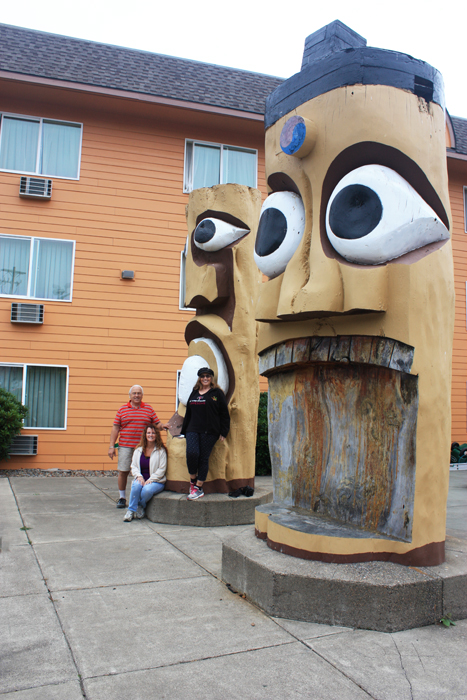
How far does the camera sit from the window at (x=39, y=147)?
1164 centimetres

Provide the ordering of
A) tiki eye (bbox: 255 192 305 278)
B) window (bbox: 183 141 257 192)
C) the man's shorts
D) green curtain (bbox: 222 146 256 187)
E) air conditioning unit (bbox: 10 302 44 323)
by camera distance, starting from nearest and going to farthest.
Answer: tiki eye (bbox: 255 192 305 278) → the man's shorts → air conditioning unit (bbox: 10 302 44 323) → window (bbox: 183 141 257 192) → green curtain (bbox: 222 146 256 187)

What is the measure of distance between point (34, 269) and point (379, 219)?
31.5 ft

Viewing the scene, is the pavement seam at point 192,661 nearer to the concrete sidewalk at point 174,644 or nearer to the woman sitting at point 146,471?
the concrete sidewalk at point 174,644

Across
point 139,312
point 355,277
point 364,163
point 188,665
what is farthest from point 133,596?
point 139,312

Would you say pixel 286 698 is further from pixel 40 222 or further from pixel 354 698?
pixel 40 222

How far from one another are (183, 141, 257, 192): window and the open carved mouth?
9347 millimetres

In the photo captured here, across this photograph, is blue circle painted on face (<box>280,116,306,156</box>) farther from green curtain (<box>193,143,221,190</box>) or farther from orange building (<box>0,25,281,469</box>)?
green curtain (<box>193,143,221,190</box>)

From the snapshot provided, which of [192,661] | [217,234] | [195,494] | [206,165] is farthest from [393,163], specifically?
[206,165]

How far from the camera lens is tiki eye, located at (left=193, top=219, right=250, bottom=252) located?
6.45 metres

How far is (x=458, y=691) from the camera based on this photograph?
8.34 ft

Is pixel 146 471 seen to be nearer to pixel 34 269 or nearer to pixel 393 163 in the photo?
pixel 393 163

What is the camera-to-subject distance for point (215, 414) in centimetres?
604

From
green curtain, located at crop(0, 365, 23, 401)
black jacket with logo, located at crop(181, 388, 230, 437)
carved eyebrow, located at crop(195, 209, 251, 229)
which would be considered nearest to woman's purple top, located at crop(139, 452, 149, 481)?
black jacket with logo, located at crop(181, 388, 230, 437)

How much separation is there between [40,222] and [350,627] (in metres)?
10.4
